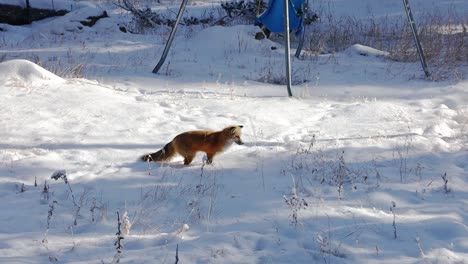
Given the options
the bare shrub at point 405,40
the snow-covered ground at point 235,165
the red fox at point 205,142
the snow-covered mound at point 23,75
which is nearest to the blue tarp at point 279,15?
the bare shrub at point 405,40

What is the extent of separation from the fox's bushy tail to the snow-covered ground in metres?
0.11

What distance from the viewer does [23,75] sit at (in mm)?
7953

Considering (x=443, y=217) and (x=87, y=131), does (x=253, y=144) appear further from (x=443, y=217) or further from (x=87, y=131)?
(x=443, y=217)

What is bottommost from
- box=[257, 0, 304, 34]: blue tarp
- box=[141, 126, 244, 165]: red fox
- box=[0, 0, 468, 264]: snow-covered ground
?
box=[0, 0, 468, 264]: snow-covered ground

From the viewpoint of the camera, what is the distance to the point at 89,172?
5.43 m

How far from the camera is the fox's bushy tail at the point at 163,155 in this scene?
5.70 meters

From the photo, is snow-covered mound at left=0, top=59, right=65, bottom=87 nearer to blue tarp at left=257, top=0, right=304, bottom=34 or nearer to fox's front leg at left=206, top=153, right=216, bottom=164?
fox's front leg at left=206, top=153, right=216, bottom=164

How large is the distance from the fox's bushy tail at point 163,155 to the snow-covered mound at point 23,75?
2847mm

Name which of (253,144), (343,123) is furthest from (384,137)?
(253,144)

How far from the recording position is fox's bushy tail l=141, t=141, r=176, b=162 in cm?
570

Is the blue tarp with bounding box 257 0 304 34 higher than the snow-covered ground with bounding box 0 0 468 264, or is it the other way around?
the blue tarp with bounding box 257 0 304 34

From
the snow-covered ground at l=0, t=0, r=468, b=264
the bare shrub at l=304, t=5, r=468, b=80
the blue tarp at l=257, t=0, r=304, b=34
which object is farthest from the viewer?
the blue tarp at l=257, t=0, r=304, b=34

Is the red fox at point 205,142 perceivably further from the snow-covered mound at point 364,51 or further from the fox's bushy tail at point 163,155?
the snow-covered mound at point 364,51

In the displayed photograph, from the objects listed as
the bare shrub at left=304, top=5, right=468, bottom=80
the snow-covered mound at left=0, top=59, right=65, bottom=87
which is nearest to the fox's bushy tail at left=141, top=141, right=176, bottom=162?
the snow-covered mound at left=0, top=59, right=65, bottom=87
